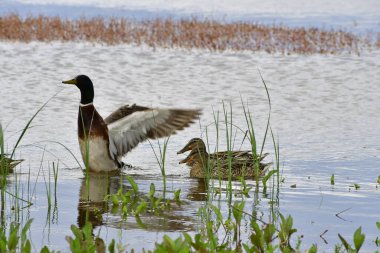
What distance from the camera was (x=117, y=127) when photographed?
443 inches

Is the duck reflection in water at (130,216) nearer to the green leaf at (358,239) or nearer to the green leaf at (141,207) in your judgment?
the green leaf at (141,207)

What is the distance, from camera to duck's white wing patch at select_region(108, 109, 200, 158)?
1105cm

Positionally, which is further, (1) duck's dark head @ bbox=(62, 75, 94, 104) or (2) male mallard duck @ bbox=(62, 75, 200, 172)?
(1) duck's dark head @ bbox=(62, 75, 94, 104)

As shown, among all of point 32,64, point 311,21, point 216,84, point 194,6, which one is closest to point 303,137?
point 216,84

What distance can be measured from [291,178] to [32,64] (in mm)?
11959

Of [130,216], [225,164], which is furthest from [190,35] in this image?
[130,216]

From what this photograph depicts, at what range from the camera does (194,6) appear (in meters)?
35.6

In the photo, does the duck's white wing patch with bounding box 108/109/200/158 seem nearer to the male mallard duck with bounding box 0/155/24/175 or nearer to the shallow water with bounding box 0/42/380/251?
the shallow water with bounding box 0/42/380/251

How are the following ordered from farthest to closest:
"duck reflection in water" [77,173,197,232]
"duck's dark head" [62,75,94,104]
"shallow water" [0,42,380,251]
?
"duck's dark head" [62,75,94,104], "shallow water" [0,42,380,251], "duck reflection in water" [77,173,197,232]

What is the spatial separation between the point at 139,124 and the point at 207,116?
12.1 ft

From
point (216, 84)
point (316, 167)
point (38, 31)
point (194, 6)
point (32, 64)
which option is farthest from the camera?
point (194, 6)

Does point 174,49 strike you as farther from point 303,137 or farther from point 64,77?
→ point 303,137

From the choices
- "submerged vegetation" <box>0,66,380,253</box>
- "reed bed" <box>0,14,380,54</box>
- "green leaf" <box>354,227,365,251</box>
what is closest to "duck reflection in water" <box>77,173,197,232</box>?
"submerged vegetation" <box>0,66,380,253</box>

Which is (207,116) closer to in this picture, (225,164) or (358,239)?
(225,164)
